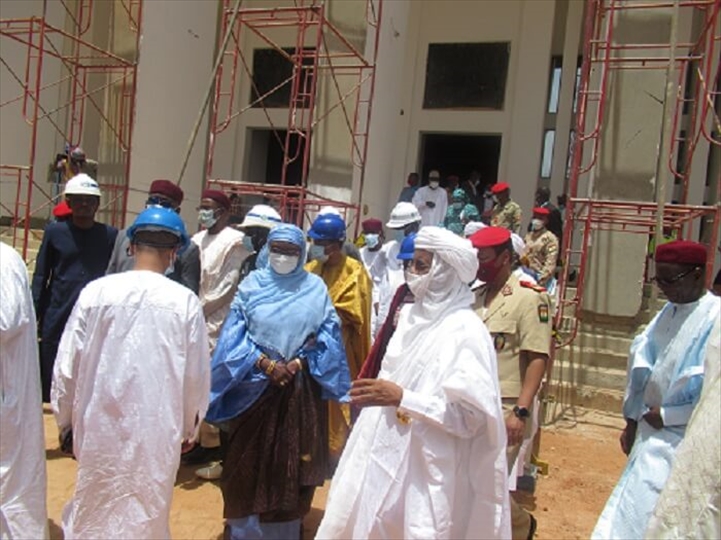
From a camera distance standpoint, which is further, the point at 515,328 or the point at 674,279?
the point at 515,328

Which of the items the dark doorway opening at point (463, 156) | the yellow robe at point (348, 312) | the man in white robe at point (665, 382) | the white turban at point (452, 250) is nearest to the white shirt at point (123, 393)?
the white turban at point (452, 250)

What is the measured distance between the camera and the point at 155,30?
33.5 ft

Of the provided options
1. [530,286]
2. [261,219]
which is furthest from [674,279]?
[261,219]

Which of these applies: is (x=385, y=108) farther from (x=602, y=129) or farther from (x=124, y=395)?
(x=124, y=395)

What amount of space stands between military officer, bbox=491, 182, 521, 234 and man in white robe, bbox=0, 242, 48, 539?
6.23m

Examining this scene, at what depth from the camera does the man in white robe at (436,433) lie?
7.68ft

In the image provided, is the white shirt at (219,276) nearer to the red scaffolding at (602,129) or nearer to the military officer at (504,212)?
the red scaffolding at (602,129)

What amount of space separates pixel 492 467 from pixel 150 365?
4.61 feet

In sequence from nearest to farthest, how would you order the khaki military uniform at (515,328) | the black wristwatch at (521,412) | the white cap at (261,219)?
the black wristwatch at (521,412)
the khaki military uniform at (515,328)
the white cap at (261,219)

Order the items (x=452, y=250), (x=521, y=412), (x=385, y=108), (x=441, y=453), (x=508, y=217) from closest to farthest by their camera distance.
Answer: (x=441, y=453)
(x=452, y=250)
(x=521, y=412)
(x=508, y=217)
(x=385, y=108)

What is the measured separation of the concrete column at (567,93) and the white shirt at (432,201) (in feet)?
6.04

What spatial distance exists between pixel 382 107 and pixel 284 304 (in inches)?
298

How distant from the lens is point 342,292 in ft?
13.8

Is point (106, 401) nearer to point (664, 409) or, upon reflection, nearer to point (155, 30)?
point (664, 409)
